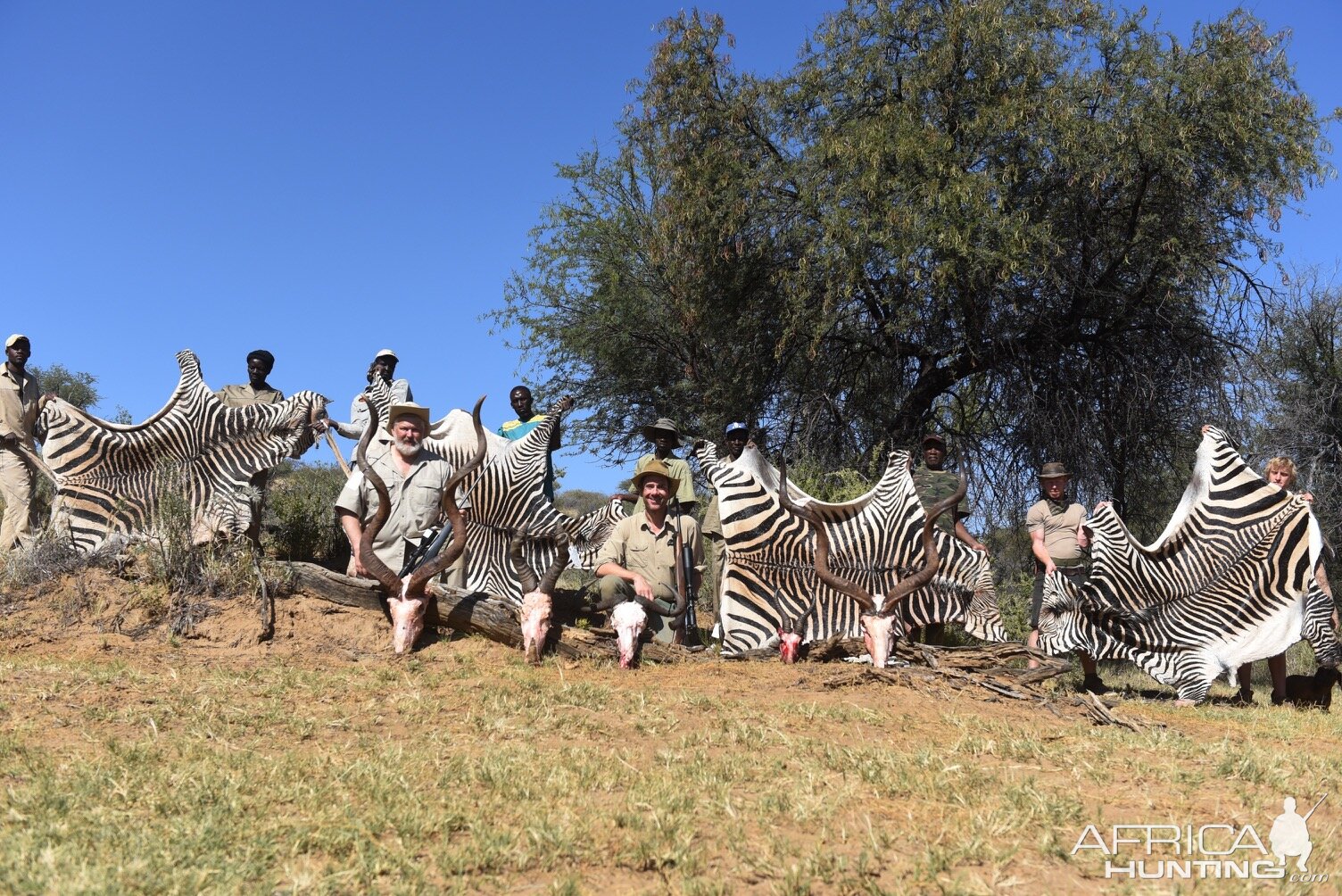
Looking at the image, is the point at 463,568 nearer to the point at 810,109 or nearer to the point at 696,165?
the point at 696,165

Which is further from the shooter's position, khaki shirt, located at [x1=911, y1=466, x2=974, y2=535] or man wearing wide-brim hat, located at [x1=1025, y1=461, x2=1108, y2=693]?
khaki shirt, located at [x1=911, y1=466, x2=974, y2=535]

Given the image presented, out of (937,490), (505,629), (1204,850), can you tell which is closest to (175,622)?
(505,629)

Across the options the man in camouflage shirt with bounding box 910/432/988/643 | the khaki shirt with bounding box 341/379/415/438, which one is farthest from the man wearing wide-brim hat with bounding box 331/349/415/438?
the man in camouflage shirt with bounding box 910/432/988/643

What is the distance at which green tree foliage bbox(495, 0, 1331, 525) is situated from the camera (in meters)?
13.9

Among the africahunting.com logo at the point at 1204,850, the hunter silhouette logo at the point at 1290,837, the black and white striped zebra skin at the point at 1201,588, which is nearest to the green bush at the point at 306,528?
the black and white striped zebra skin at the point at 1201,588

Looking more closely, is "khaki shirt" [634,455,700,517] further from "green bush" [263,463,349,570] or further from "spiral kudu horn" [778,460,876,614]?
"green bush" [263,463,349,570]

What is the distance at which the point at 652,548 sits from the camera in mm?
9133

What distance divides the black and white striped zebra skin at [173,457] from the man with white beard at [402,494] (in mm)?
1733

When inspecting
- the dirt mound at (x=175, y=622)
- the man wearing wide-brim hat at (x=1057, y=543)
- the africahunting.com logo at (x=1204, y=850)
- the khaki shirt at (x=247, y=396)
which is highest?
the khaki shirt at (x=247, y=396)

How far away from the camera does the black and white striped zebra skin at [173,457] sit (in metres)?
9.84

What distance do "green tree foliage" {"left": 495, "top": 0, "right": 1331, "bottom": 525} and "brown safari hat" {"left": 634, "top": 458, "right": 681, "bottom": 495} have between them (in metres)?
5.86

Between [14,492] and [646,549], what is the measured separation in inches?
265

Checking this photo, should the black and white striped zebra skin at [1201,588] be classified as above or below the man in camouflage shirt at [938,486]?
below

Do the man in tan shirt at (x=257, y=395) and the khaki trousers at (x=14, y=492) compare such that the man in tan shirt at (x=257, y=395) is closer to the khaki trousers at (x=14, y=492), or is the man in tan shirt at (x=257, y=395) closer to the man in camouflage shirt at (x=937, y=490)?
the khaki trousers at (x=14, y=492)
